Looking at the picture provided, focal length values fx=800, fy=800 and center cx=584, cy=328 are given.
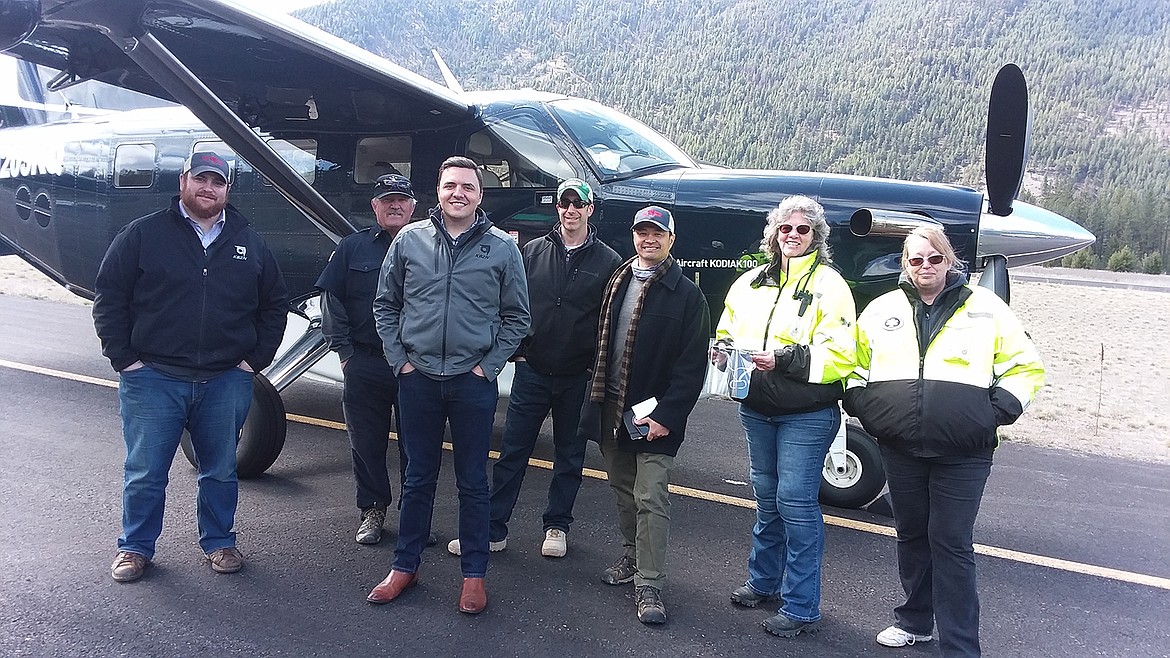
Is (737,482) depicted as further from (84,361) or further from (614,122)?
(84,361)

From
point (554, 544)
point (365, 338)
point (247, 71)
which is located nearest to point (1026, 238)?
point (554, 544)

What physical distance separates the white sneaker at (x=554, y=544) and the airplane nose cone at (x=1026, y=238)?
295 cm

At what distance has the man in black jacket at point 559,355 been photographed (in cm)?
400

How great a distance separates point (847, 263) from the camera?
486cm

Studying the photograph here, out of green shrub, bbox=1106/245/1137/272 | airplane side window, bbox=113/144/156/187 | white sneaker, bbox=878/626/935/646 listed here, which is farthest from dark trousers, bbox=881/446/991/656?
green shrub, bbox=1106/245/1137/272

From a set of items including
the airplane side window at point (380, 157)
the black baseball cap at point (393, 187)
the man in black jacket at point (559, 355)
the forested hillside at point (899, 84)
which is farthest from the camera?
the forested hillside at point (899, 84)

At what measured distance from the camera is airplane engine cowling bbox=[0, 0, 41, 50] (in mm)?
3593

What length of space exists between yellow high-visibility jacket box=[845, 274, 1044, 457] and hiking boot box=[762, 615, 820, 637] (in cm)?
90

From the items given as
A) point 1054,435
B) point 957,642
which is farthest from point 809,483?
point 1054,435

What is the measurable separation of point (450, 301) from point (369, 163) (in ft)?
10.4

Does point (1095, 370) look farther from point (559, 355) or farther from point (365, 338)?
point (365, 338)

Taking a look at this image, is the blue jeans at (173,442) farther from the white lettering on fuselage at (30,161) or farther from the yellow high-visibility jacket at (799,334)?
the white lettering on fuselage at (30,161)

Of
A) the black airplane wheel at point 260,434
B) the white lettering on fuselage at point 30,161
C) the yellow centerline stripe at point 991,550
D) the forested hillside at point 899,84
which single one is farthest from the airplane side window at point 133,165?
the forested hillside at point 899,84

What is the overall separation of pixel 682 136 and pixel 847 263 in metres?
135
